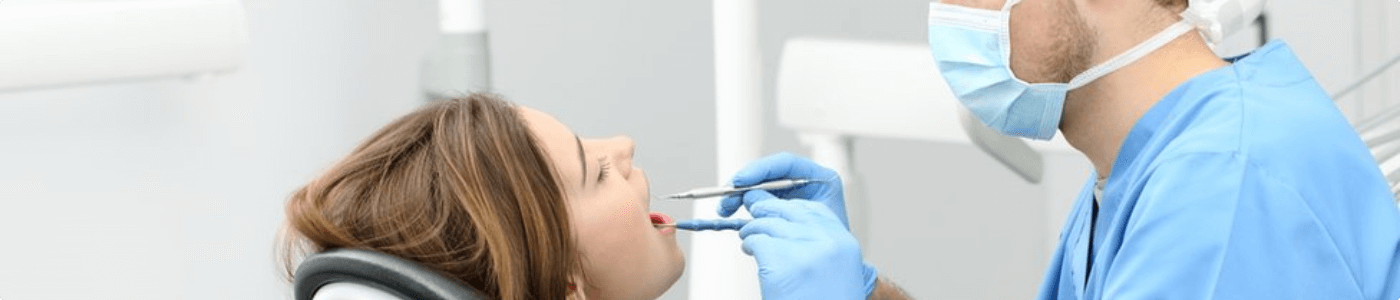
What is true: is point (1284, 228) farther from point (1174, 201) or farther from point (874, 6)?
point (874, 6)

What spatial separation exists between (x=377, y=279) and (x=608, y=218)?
26 cm

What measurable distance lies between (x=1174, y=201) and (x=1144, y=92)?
164 millimetres

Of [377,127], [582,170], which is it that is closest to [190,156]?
[377,127]

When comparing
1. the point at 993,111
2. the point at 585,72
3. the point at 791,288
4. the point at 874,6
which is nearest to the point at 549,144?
the point at 791,288

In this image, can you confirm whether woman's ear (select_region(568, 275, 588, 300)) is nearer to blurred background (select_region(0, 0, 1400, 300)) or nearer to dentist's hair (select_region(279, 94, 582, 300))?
dentist's hair (select_region(279, 94, 582, 300))

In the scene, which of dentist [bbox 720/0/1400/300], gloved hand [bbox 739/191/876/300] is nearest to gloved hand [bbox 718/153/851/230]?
dentist [bbox 720/0/1400/300]

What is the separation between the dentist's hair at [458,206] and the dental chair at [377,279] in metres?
0.07

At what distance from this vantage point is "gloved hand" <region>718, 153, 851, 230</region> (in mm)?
1674

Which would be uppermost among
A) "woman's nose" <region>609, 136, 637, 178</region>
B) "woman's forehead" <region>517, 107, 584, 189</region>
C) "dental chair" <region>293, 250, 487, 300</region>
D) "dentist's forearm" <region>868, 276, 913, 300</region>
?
"woman's forehead" <region>517, 107, 584, 189</region>

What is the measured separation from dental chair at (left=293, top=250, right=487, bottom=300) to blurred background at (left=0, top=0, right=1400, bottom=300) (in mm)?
939

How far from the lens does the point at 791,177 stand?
1724 mm

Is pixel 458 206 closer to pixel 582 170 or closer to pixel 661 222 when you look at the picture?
pixel 582 170

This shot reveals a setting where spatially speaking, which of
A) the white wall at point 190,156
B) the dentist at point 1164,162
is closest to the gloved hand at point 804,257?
the dentist at point 1164,162

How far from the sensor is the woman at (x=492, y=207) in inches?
52.9
